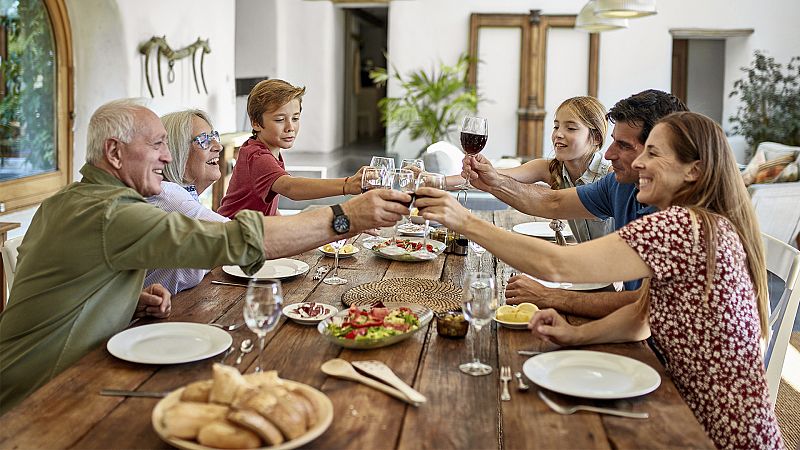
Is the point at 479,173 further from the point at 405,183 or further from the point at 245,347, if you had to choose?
the point at 245,347

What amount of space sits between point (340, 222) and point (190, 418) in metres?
0.90

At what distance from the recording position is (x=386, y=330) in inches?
77.2

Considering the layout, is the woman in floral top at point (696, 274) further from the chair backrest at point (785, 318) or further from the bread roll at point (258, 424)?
the bread roll at point (258, 424)

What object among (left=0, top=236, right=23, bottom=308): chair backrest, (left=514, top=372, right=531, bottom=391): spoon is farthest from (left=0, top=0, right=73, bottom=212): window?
(left=514, top=372, right=531, bottom=391): spoon

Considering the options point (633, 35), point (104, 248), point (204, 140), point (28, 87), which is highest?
point (633, 35)

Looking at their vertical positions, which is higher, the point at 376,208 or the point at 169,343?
the point at 376,208

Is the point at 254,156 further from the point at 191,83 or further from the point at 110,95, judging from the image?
the point at 191,83

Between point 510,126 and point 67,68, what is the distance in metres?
7.27

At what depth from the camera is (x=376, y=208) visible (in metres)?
2.25

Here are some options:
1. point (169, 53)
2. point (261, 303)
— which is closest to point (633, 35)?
point (169, 53)

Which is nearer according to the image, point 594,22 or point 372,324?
point 372,324

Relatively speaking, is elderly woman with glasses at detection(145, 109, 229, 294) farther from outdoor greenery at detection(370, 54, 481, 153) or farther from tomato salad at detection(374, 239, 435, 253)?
outdoor greenery at detection(370, 54, 481, 153)

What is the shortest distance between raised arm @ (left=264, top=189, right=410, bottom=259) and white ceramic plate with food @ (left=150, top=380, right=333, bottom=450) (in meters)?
0.57

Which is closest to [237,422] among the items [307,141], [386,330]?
[386,330]
